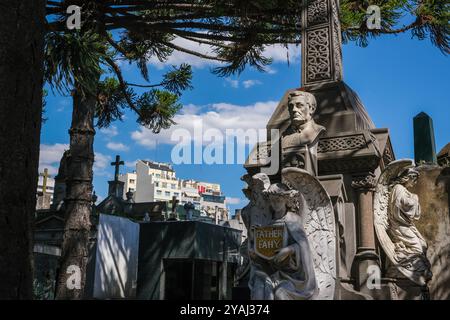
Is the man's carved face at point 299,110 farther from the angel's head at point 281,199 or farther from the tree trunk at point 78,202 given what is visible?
the tree trunk at point 78,202

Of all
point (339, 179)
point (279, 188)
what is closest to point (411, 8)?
point (339, 179)

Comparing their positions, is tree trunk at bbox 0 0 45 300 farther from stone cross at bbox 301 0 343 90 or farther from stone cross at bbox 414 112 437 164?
stone cross at bbox 414 112 437 164

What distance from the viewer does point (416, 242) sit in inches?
213

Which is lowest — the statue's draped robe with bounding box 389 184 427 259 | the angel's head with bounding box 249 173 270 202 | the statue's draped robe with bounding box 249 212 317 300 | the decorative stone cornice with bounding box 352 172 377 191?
the statue's draped robe with bounding box 249 212 317 300

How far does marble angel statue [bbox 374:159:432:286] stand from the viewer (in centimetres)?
533

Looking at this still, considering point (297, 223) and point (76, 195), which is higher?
point (76, 195)

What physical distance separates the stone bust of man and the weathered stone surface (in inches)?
67.4

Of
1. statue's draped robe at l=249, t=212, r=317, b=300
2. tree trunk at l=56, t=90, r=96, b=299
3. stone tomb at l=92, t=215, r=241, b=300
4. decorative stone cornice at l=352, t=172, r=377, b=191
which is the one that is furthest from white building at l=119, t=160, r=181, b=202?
statue's draped robe at l=249, t=212, r=317, b=300

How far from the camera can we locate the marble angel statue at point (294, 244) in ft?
14.9

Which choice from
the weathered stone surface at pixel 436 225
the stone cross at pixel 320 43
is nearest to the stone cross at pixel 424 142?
the weathered stone surface at pixel 436 225

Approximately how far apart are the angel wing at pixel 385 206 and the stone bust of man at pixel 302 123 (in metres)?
0.85

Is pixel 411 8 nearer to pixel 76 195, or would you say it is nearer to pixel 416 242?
pixel 416 242

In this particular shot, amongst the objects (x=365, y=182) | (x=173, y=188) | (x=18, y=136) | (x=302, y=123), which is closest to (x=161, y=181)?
(x=173, y=188)

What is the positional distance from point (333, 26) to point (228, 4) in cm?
229
